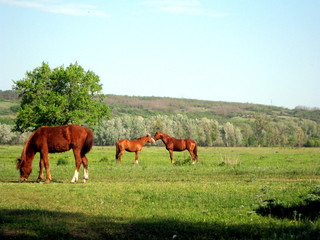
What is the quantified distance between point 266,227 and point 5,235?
5553mm

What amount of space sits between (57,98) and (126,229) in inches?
1127

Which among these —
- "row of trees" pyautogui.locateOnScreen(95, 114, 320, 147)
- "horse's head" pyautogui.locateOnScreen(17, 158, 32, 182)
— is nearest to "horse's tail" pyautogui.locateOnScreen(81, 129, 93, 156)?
"horse's head" pyautogui.locateOnScreen(17, 158, 32, 182)

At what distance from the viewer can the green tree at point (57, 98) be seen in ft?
115

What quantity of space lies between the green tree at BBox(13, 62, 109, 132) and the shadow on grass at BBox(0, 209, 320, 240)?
26606 millimetres

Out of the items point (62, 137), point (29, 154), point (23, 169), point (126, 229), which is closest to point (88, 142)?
point (62, 137)

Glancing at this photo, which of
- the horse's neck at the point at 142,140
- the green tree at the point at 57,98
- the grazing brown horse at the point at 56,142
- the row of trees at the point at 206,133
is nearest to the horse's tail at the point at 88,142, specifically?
the grazing brown horse at the point at 56,142

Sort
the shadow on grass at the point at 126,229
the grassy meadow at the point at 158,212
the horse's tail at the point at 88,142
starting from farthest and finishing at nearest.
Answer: the horse's tail at the point at 88,142 → the grassy meadow at the point at 158,212 → the shadow on grass at the point at 126,229

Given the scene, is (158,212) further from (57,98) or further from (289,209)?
(57,98)

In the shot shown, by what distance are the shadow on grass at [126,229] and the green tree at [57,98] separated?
87.3 feet

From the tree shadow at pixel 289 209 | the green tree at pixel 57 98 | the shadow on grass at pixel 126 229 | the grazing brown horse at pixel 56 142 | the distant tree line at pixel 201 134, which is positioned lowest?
the distant tree line at pixel 201 134

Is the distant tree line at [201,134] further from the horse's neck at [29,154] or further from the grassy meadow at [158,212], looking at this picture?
the grassy meadow at [158,212]

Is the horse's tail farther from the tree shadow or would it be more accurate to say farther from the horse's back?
the tree shadow

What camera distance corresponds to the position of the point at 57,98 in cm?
3500

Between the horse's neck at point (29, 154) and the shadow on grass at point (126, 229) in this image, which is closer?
the shadow on grass at point (126, 229)
